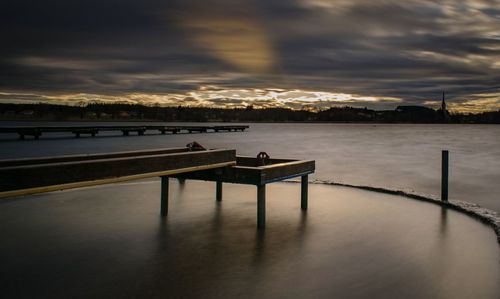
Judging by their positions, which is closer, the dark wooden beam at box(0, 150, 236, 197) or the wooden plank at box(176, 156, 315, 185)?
the dark wooden beam at box(0, 150, 236, 197)

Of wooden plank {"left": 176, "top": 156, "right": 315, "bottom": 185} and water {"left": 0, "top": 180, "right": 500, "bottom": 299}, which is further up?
wooden plank {"left": 176, "top": 156, "right": 315, "bottom": 185}

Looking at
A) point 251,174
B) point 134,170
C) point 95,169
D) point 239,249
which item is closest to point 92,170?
point 95,169

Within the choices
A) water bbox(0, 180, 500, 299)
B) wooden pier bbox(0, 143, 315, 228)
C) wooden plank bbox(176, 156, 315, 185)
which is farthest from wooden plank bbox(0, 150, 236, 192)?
water bbox(0, 180, 500, 299)

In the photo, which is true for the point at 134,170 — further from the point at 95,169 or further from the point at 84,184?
the point at 84,184

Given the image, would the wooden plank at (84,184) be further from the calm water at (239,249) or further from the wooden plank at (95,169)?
the calm water at (239,249)

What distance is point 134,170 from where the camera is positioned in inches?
212

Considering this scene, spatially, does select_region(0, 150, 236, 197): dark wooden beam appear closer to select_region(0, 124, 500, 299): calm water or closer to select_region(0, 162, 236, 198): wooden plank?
select_region(0, 162, 236, 198): wooden plank

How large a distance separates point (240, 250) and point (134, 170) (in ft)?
5.53

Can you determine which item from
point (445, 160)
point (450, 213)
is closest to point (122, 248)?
point (450, 213)

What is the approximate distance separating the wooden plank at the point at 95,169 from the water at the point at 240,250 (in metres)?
0.95

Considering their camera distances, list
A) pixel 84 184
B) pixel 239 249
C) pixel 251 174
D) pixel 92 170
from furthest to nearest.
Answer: pixel 251 174 → pixel 239 249 → pixel 92 170 → pixel 84 184

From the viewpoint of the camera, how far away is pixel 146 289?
4090mm

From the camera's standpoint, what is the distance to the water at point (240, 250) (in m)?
4.19

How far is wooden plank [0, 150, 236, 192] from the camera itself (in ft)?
13.6
